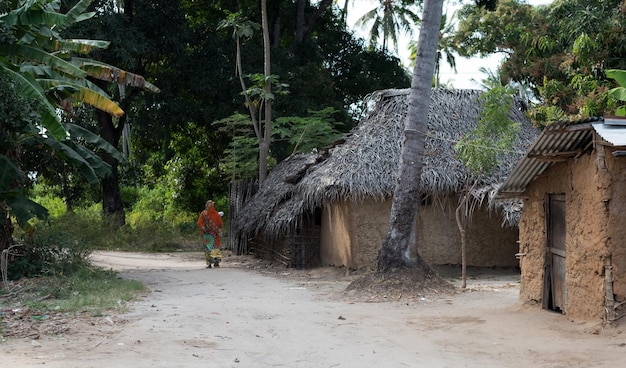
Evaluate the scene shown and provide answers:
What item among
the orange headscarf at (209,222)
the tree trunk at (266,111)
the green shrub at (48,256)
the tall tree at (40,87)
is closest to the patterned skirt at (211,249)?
the orange headscarf at (209,222)

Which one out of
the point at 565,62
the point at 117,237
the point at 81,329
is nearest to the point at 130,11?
the point at 117,237

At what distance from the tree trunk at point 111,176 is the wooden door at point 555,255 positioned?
57.9 ft

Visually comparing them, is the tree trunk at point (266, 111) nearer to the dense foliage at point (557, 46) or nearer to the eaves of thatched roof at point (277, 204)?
the eaves of thatched roof at point (277, 204)

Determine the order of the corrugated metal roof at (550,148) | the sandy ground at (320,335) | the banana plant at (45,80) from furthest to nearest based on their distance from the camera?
the banana plant at (45,80) < the corrugated metal roof at (550,148) < the sandy ground at (320,335)

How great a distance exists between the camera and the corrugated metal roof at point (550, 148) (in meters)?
8.93

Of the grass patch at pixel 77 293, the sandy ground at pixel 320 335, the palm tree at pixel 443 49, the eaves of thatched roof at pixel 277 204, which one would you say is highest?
the palm tree at pixel 443 49

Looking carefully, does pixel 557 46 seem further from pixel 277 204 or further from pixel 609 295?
pixel 609 295

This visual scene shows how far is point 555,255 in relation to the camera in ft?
34.4

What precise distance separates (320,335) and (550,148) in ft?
12.5

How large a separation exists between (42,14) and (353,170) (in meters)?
6.92

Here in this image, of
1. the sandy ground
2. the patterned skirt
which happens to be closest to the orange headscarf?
the patterned skirt

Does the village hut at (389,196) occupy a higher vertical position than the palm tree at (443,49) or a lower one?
lower

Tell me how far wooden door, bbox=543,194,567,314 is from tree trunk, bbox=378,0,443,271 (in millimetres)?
2903

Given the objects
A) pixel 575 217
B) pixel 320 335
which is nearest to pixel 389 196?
pixel 575 217
